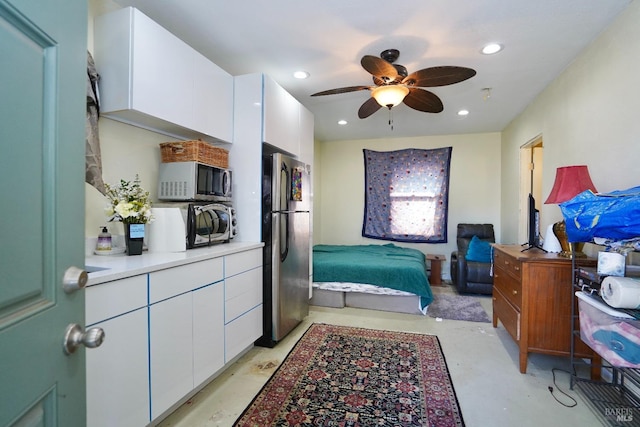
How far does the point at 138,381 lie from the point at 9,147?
1.32 metres

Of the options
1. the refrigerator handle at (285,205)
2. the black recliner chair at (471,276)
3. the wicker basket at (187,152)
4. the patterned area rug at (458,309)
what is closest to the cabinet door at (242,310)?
the refrigerator handle at (285,205)

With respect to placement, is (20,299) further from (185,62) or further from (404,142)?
(404,142)

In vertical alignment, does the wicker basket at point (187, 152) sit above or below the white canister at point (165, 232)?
above

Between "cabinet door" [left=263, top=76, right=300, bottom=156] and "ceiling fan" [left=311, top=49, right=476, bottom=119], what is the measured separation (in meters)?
0.46

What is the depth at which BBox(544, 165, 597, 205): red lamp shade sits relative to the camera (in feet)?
6.95

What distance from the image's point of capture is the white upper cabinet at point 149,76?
1.70 meters

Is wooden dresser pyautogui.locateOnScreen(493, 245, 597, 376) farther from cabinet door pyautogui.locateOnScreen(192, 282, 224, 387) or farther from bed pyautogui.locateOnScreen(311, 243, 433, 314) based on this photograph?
cabinet door pyautogui.locateOnScreen(192, 282, 224, 387)

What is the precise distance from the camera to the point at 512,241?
14.1 feet

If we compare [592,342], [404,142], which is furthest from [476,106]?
[592,342]

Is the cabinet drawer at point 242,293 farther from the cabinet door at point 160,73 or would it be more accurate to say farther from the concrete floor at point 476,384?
the cabinet door at point 160,73

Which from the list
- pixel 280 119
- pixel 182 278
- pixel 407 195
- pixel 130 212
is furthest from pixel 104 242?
pixel 407 195

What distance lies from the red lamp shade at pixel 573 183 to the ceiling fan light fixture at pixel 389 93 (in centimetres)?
131

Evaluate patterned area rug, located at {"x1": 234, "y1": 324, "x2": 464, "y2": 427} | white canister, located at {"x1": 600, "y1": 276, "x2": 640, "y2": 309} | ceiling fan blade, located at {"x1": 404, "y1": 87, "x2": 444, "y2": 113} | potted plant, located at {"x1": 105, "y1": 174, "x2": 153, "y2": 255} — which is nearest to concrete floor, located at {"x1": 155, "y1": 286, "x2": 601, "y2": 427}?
patterned area rug, located at {"x1": 234, "y1": 324, "x2": 464, "y2": 427}

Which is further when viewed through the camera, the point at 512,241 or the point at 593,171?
the point at 512,241
